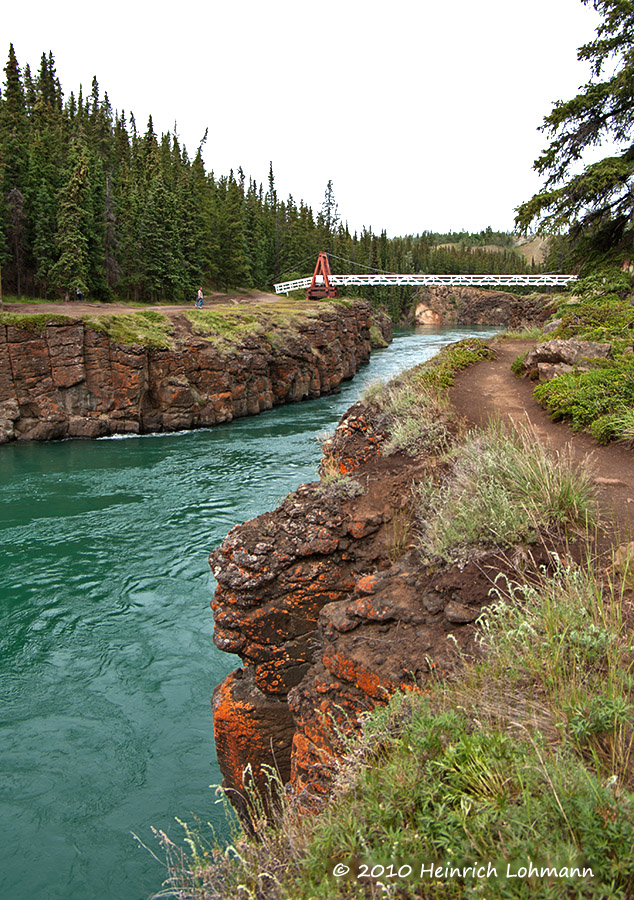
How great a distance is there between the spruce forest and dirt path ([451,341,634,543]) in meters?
32.4

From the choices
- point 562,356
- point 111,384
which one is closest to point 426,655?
point 562,356

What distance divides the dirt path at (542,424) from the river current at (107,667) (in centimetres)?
277

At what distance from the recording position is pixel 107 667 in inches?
398

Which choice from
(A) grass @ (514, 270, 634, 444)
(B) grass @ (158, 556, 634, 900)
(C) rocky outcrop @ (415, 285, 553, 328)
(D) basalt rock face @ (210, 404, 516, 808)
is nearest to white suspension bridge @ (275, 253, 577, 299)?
(A) grass @ (514, 270, 634, 444)

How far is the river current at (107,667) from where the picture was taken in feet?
22.6

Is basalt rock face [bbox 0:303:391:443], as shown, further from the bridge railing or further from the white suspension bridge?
the bridge railing

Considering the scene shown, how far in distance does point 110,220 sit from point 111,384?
2069 cm

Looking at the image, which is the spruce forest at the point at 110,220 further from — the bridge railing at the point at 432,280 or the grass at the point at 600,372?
the grass at the point at 600,372

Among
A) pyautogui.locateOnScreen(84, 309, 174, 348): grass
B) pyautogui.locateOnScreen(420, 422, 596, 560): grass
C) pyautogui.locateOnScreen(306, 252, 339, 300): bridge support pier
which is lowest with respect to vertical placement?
pyautogui.locateOnScreen(420, 422, 596, 560): grass

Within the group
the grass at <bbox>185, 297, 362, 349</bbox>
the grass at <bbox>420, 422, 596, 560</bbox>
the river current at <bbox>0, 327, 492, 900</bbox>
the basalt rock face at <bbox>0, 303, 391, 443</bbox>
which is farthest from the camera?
the grass at <bbox>185, 297, 362, 349</bbox>

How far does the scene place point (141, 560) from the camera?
1423cm

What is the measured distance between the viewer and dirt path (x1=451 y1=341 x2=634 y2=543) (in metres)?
5.63

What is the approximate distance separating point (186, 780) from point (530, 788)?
22.0ft

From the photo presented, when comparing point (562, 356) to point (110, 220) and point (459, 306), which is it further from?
A: point (459, 306)
